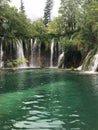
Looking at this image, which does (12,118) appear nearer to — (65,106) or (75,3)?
(65,106)

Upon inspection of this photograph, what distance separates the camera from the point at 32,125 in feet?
35.8

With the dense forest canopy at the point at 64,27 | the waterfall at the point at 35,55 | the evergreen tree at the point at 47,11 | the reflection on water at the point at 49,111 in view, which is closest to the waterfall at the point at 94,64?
the dense forest canopy at the point at 64,27

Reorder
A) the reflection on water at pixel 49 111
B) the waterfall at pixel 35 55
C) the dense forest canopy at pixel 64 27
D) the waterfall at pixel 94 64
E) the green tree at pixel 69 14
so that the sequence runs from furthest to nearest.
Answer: the green tree at pixel 69 14 < the waterfall at pixel 35 55 < the dense forest canopy at pixel 64 27 < the waterfall at pixel 94 64 < the reflection on water at pixel 49 111

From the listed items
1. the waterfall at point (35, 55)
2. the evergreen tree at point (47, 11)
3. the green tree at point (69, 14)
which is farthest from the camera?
the evergreen tree at point (47, 11)

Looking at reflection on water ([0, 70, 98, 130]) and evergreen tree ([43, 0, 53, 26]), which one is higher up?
evergreen tree ([43, 0, 53, 26])

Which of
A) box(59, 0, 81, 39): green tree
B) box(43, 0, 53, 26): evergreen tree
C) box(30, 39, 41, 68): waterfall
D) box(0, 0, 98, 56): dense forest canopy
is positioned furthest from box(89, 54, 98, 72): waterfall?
box(43, 0, 53, 26): evergreen tree

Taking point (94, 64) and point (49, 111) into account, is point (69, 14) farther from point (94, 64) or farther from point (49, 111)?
point (49, 111)

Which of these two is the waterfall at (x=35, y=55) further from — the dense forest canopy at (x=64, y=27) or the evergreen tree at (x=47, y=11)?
the evergreen tree at (x=47, y=11)

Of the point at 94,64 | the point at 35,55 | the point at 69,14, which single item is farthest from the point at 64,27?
the point at 94,64

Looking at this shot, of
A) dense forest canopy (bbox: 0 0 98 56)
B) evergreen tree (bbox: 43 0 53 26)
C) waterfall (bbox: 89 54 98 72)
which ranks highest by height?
evergreen tree (bbox: 43 0 53 26)

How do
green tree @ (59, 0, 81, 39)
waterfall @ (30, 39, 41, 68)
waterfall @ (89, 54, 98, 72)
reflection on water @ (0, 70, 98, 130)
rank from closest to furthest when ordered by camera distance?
reflection on water @ (0, 70, 98, 130)
waterfall @ (89, 54, 98, 72)
waterfall @ (30, 39, 41, 68)
green tree @ (59, 0, 81, 39)

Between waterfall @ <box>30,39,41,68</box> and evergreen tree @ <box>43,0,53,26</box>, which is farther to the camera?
evergreen tree @ <box>43,0,53,26</box>

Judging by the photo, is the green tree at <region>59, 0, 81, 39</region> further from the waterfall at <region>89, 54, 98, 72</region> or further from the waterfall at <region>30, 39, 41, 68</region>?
the waterfall at <region>89, 54, 98, 72</region>

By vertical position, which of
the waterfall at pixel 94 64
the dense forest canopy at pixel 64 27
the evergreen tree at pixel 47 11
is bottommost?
the waterfall at pixel 94 64
